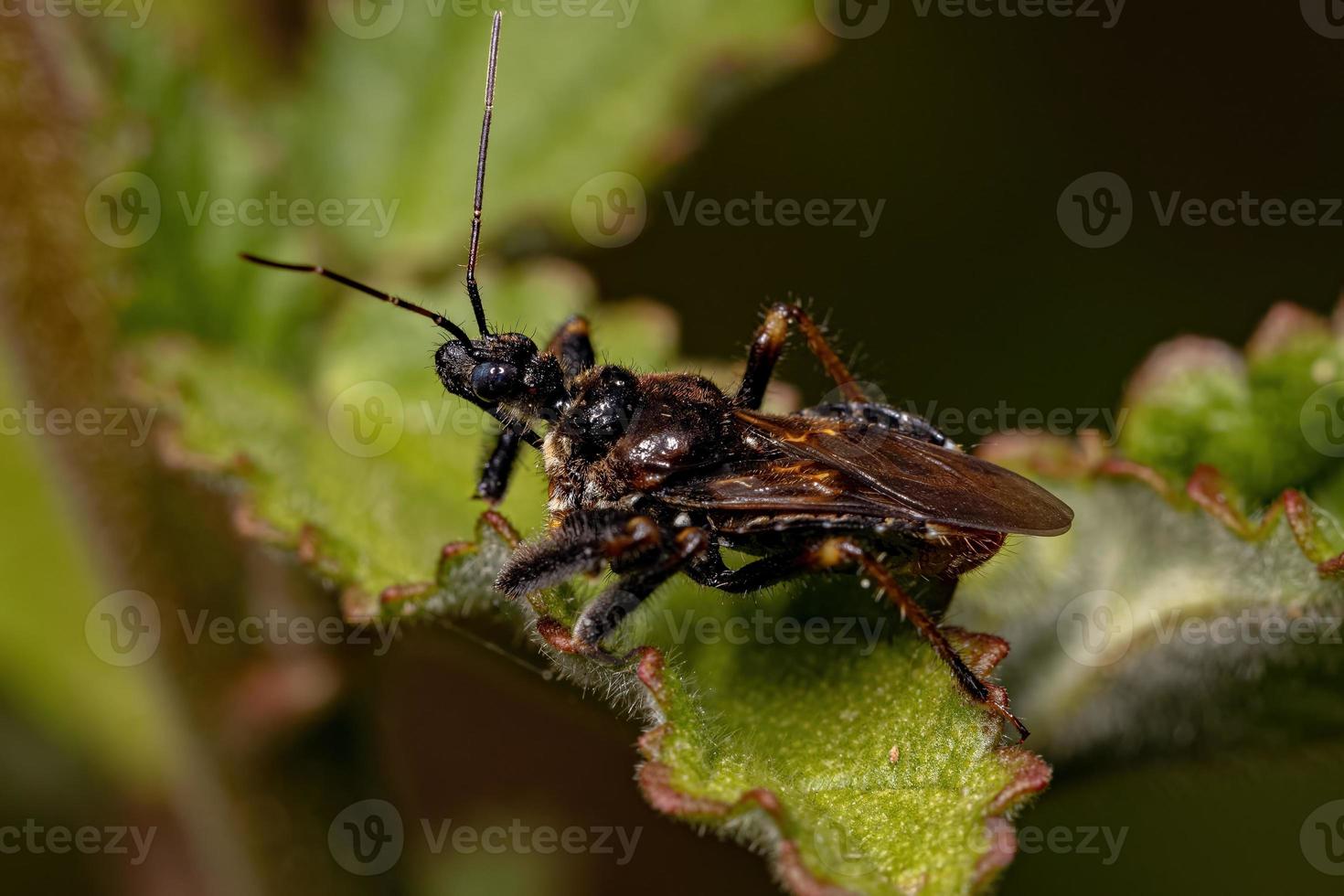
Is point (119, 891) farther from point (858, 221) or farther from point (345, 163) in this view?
point (858, 221)

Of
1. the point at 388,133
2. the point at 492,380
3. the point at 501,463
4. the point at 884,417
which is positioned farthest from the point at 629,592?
the point at 388,133

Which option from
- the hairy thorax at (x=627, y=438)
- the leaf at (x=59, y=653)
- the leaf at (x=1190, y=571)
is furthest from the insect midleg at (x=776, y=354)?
the leaf at (x=59, y=653)

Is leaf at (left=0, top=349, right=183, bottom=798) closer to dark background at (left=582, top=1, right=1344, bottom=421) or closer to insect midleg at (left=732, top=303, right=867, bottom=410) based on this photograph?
insect midleg at (left=732, top=303, right=867, bottom=410)

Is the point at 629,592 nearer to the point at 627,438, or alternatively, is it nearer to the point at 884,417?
the point at 627,438

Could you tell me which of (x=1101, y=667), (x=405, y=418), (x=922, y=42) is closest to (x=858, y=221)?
(x=922, y=42)

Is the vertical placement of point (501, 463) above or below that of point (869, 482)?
below

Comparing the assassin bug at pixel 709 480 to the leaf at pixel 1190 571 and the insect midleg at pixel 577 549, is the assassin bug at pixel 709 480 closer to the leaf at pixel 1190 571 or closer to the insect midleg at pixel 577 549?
the insect midleg at pixel 577 549
